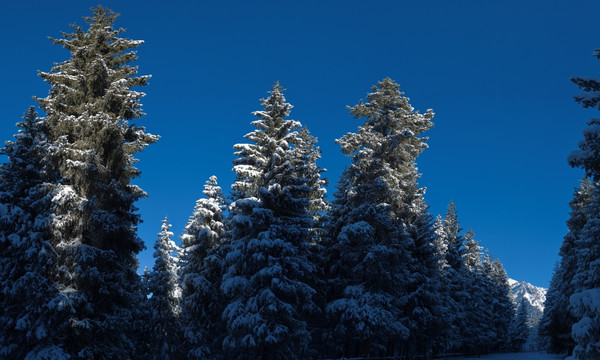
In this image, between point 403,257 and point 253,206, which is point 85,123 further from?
point 403,257

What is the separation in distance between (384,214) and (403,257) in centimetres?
350

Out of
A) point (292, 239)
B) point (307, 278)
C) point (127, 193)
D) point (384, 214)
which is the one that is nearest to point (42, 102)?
point (127, 193)

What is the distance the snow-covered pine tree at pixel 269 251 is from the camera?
76.1 feet

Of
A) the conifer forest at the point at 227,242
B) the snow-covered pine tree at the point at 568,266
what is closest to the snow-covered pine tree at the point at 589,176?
the conifer forest at the point at 227,242

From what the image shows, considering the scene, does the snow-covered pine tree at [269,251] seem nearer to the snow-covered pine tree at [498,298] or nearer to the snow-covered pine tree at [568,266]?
the snow-covered pine tree at [568,266]

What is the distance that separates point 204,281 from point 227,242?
2887 millimetres

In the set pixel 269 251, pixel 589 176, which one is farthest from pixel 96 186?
pixel 589 176

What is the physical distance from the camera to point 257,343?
22.5m

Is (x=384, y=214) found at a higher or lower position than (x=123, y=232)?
higher

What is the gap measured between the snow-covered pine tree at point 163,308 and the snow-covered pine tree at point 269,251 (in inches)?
358

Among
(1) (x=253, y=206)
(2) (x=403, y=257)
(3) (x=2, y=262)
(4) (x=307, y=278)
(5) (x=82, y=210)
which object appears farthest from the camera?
(2) (x=403, y=257)

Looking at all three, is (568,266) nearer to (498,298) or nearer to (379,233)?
(379,233)

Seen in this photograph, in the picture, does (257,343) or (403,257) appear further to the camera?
(403,257)

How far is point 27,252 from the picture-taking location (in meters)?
18.3
